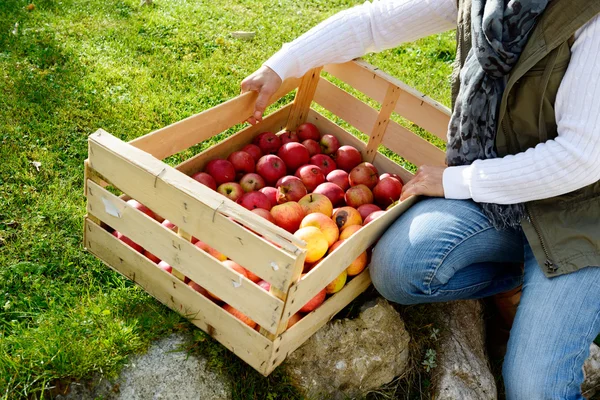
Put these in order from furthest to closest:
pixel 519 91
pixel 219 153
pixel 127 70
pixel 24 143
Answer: pixel 127 70 < pixel 24 143 < pixel 219 153 < pixel 519 91

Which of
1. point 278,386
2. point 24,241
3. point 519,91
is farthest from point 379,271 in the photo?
point 24,241

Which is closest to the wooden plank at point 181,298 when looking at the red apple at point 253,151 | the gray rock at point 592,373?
the red apple at point 253,151

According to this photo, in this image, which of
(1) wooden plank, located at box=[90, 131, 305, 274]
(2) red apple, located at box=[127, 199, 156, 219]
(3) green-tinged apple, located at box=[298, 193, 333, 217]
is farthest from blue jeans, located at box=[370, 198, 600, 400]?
(2) red apple, located at box=[127, 199, 156, 219]

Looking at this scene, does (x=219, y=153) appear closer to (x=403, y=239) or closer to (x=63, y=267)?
Result: (x=63, y=267)

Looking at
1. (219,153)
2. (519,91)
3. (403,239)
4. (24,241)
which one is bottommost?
(24,241)

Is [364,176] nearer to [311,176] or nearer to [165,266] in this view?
[311,176]

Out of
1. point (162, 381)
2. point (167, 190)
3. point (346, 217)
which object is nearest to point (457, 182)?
point (346, 217)

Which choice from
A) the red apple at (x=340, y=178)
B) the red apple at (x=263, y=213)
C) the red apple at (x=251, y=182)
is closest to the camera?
the red apple at (x=263, y=213)

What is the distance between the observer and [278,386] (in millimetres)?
2426

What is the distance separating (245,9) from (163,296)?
11.0 feet

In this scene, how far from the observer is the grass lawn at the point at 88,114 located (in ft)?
7.63

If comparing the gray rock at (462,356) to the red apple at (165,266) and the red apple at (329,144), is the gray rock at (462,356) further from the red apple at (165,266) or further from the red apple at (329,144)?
the red apple at (165,266)

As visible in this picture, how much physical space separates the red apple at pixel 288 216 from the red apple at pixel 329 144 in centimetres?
73

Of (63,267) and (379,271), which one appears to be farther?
(63,267)
